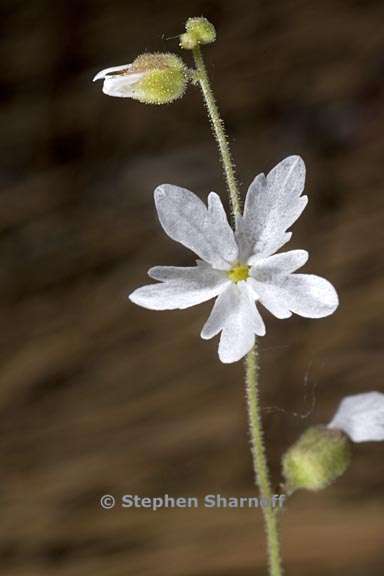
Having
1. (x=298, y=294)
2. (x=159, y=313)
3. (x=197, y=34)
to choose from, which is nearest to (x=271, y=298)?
(x=298, y=294)

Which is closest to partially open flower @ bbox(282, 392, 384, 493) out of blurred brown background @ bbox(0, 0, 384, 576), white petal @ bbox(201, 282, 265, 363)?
white petal @ bbox(201, 282, 265, 363)

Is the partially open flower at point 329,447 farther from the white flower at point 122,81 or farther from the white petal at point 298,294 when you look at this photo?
the white flower at point 122,81

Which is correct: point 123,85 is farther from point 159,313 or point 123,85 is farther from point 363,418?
point 159,313

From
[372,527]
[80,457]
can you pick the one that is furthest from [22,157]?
[372,527]

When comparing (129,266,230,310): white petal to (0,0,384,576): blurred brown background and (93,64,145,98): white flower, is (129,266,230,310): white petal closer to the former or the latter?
(93,64,145,98): white flower

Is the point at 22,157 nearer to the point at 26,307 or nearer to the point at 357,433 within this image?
the point at 26,307

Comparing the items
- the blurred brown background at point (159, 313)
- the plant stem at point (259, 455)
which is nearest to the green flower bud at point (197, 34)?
the plant stem at point (259, 455)
